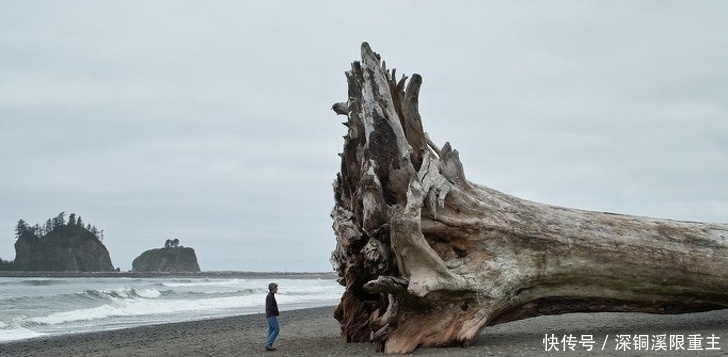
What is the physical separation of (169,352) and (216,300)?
26.0 m

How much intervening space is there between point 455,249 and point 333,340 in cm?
315

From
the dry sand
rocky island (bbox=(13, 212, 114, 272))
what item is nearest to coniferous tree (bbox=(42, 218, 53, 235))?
rocky island (bbox=(13, 212, 114, 272))

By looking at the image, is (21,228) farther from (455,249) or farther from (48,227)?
(455,249)

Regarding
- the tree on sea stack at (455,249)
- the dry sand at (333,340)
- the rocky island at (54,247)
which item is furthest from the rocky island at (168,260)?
the tree on sea stack at (455,249)

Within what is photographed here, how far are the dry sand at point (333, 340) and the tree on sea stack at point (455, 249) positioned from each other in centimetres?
43

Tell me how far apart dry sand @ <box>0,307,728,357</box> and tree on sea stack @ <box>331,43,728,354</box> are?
433 mm

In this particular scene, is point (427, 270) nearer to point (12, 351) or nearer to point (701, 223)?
point (701, 223)

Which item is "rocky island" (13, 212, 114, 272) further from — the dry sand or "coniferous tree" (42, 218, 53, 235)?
the dry sand

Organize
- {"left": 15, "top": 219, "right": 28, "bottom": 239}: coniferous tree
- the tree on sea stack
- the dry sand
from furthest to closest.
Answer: {"left": 15, "top": 219, "right": 28, "bottom": 239}: coniferous tree
the tree on sea stack
the dry sand

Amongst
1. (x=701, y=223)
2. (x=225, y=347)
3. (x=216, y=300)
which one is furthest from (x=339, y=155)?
(x=216, y=300)

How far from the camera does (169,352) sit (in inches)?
493

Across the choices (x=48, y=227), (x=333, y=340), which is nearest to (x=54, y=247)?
(x=48, y=227)

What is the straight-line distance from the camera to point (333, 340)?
12.6m

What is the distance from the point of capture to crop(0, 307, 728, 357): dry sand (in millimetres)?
9953
